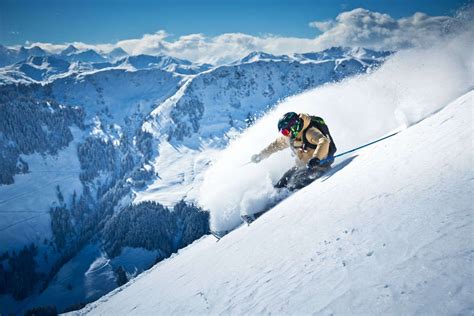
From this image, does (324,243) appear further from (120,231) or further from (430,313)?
(120,231)

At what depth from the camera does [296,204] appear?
9570 millimetres

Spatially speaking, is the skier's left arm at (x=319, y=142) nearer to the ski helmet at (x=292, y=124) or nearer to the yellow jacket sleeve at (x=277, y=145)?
the ski helmet at (x=292, y=124)

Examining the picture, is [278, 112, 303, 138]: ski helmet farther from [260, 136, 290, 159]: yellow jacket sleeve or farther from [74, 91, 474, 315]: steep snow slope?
[74, 91, 474, 315]: steep snow slope

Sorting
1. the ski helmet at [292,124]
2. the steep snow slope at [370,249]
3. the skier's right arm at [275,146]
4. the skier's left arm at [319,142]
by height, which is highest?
the ski helmet at [292,124]

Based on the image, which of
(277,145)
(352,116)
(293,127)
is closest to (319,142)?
(293,127)

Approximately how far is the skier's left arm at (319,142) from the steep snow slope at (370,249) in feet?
6.92

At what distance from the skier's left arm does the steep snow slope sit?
2.11 meters

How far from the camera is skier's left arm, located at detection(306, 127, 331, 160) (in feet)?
37.3

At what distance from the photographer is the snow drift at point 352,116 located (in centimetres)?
1271

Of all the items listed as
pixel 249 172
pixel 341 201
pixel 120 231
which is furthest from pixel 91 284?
pixel 341 201

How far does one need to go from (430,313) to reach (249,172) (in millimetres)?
13003

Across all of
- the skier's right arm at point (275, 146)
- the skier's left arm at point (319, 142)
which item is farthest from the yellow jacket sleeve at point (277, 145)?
the skier's left arm at point (319, 142)

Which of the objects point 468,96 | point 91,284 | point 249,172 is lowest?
point 91,284

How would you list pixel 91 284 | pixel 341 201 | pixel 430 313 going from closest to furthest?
pixel 430 313
pixel 341 201
pixel 91 284
